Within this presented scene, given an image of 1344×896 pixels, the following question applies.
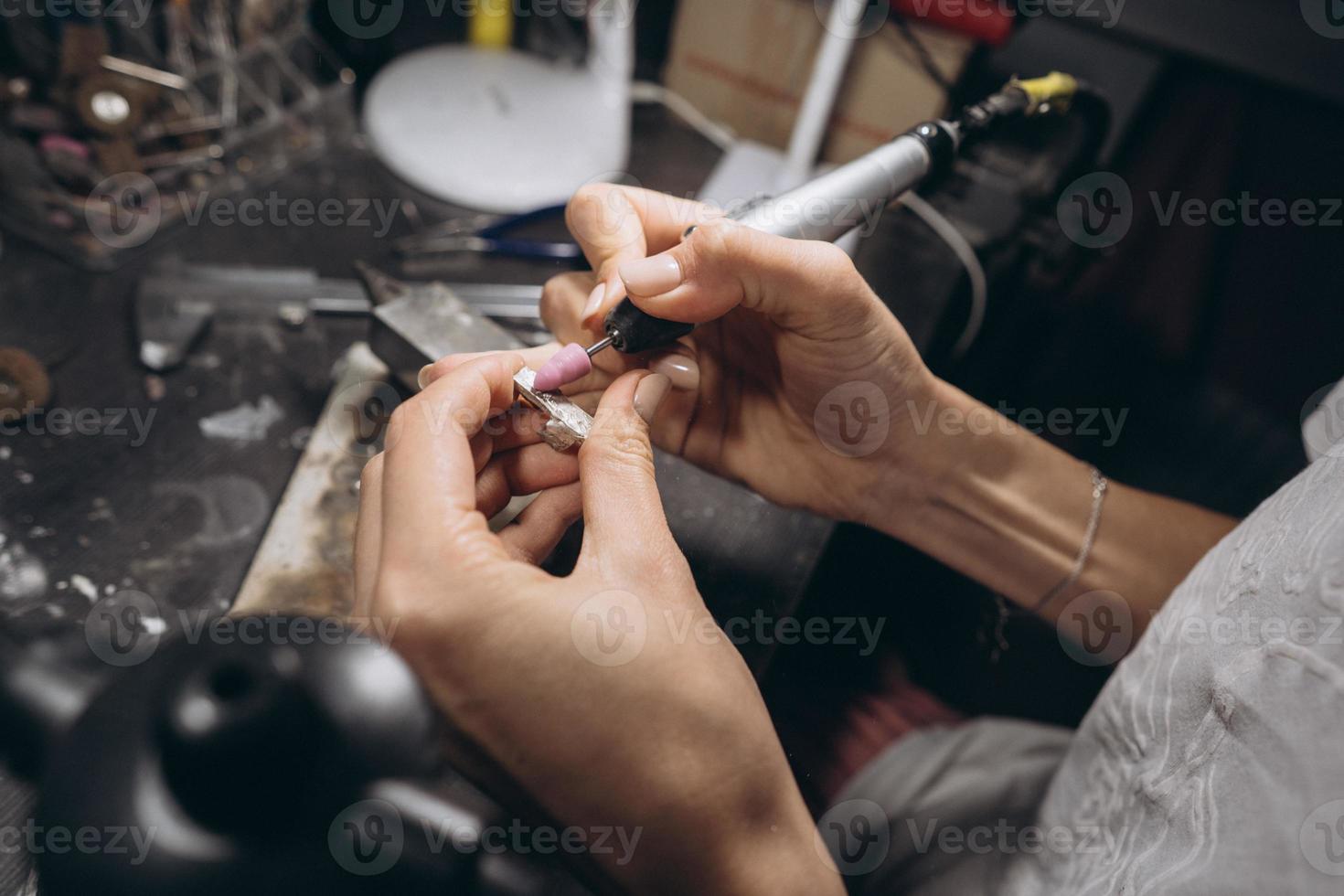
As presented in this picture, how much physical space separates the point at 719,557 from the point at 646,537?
144 mm

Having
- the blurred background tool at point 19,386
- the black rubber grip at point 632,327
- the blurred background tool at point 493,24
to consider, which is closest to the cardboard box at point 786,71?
the blurred background tool at point 493,24

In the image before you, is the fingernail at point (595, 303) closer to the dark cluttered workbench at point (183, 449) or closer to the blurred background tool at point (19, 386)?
the dark cluttered workbench at point (183, 449)

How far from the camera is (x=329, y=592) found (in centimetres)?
59

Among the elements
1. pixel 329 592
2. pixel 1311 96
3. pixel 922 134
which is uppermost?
pixel 1311 96

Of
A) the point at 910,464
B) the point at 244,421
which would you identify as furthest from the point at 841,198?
the point at 244,421

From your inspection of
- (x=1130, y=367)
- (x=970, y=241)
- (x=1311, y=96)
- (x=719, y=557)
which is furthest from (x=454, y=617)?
(x=1311, y=96)

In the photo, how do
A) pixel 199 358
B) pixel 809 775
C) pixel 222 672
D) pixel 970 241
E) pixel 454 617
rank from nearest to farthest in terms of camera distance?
pixel 222 672 < pixel 454 617 < pixel 809 775 < pixel 199 358 < pixel 970 241

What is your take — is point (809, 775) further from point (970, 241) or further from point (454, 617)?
point (970, 241)

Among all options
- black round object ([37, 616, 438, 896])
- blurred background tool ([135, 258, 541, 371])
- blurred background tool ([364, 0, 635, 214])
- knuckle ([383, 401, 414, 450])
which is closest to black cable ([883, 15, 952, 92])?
blurred background tool ([364, 0, 635, 214])

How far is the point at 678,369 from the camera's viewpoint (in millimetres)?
594

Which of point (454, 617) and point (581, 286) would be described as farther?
point (581, 286)

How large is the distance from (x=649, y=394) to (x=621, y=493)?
0.11 m

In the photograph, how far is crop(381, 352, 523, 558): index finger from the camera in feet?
1.38

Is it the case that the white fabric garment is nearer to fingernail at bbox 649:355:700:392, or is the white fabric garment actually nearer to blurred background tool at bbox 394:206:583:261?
fingernail at bbox 649:355:700:392
